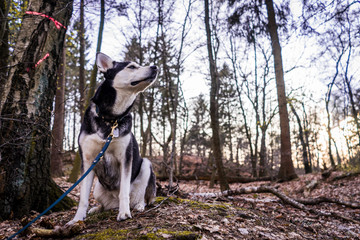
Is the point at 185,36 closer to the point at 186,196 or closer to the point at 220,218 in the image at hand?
the point at 186,196

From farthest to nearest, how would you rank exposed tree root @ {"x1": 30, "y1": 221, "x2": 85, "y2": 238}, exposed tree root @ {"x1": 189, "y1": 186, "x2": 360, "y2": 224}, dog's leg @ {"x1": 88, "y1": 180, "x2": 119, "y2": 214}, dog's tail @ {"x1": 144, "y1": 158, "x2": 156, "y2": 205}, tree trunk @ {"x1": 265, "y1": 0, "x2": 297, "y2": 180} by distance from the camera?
1. tree trunk @ {"x1": 265, "y1": 0, "x2": 297, "y2": 180}
2. exposed tree root @ {"x1": 189, "y1": 186, "x2": 360, "y2": 224}
3. dog's tail @ {"x1": 144, "y1": 158, "x2": 156, "y2": 205}
4. dog's leg @ {"x1": 88, "y1": 180, "x2": 119, "y2": 214}
5. exposed tree root @ {"x1": 30, "y1": 221, "x2": 85, "y2": 238}

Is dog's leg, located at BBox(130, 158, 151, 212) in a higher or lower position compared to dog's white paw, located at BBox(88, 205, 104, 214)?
higher

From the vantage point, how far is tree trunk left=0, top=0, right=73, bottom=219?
11.7ft

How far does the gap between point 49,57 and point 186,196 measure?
167 inches

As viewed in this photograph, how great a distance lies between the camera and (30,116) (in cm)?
384

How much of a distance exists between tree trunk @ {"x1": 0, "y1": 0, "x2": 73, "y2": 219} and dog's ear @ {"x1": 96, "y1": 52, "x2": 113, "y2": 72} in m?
1.48

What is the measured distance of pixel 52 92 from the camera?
4277 mm

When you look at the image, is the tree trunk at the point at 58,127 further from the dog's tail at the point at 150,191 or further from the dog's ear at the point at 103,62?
the dog's ear at the point at 103,62

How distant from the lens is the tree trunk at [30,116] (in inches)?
140

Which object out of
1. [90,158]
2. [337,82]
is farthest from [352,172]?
[337,82]

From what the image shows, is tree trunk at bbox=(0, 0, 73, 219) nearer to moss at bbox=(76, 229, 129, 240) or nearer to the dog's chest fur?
the dog's chest fur

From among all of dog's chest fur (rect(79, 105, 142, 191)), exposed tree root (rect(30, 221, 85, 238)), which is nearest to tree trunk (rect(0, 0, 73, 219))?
dog's chest fur (rect(79, 105, 142, 191))

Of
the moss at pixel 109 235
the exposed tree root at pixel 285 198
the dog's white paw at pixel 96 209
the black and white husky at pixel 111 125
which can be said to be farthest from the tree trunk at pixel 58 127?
the moss at pixel 109 235

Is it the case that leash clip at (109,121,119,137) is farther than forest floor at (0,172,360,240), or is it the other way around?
leash clip at (109,121,119,137)
